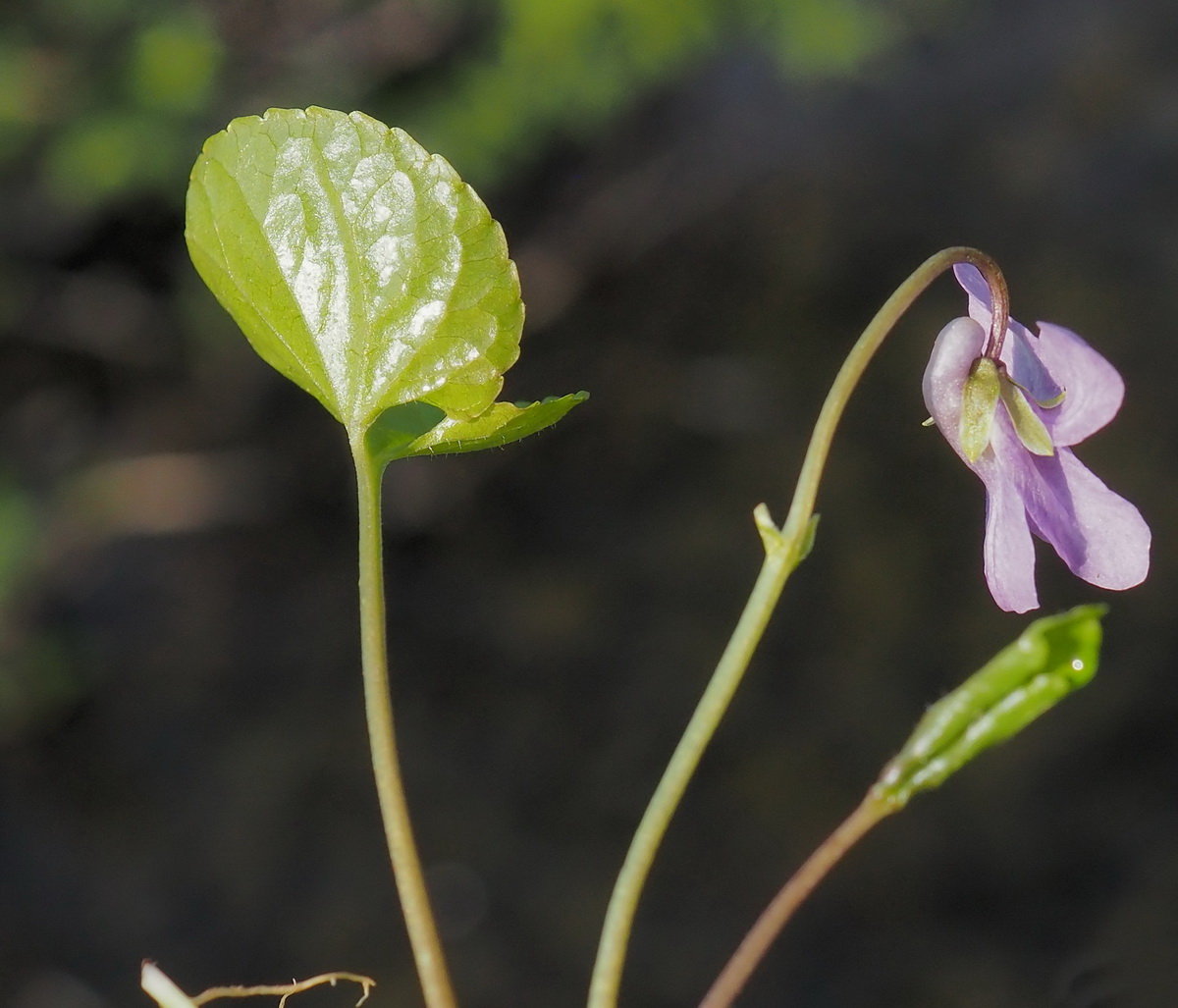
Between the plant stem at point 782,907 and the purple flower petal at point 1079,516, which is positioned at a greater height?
the purple flower petal at point 1079,516

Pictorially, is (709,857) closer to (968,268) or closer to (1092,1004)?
(1092,1004)

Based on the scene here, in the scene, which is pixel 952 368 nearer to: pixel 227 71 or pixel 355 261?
pixel 355 261

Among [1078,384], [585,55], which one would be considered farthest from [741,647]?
[585,55]

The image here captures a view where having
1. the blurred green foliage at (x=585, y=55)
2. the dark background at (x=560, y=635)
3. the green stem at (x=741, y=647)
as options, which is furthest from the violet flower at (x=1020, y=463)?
the dark background at (x=560, y=635)

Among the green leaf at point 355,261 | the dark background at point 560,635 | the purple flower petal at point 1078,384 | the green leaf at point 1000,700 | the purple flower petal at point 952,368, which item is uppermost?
the green leaf at point 355,261

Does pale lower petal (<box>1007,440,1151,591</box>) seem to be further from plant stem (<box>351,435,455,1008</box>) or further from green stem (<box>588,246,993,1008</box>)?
plant stem (<box>351,435,455,1008</box>)

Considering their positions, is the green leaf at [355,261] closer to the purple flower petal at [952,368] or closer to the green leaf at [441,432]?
the green leaf at [441,432]

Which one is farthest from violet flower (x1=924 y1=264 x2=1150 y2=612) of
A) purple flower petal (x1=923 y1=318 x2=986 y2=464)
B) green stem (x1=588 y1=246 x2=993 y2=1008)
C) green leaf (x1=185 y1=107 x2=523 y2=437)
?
green leaf (x1=185 y1=107 x2=523 y2=437)

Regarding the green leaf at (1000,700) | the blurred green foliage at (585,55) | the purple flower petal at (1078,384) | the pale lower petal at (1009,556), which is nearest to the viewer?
the green leaf at (1000,700)
